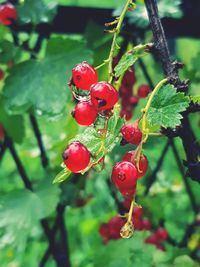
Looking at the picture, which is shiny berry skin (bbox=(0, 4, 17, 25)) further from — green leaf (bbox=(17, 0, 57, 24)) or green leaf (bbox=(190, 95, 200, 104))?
green leaf (bbox=(190, 95, 200, 104))

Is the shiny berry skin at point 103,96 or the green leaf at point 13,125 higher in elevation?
the shiny berry skin at point 103,96

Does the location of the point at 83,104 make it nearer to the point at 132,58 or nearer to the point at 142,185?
the point at 132,58

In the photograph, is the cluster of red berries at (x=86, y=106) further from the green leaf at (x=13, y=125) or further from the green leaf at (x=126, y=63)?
the green leaf at (x=13, y=125)

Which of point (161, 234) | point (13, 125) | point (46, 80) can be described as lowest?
point (161, 234)

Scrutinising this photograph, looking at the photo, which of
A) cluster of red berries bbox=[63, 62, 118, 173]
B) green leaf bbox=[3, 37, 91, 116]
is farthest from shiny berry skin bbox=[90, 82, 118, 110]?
green leaf bbox=[3, 37, 91, 116]

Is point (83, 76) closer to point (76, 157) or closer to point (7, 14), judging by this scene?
point (76, 157)

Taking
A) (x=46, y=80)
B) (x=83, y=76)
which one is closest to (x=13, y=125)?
(x=46, y=80)

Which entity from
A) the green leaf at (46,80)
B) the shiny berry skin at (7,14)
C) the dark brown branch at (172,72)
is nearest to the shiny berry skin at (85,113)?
the dark brown branch at (172,72)

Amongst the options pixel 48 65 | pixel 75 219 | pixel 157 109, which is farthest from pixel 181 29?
pixel 75 219

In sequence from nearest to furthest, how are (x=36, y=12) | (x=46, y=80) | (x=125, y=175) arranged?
1. (x=125, y=175)
2. (x=46, y=80)
3. (x=36, y=12)
